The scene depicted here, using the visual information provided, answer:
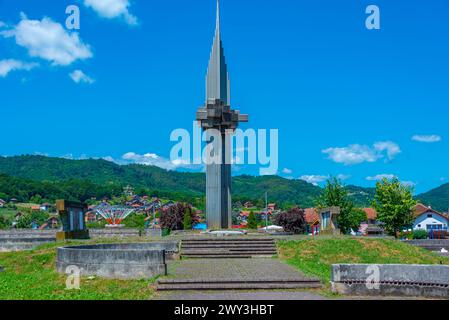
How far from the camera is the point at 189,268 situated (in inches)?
669

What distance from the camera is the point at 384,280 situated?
12438mm

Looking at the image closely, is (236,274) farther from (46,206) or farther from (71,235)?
(46,206)

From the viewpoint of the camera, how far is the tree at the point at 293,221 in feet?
203

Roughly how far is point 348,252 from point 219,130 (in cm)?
1504

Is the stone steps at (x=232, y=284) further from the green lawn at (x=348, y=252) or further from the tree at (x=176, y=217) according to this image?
the tree at (x=176, y=217)

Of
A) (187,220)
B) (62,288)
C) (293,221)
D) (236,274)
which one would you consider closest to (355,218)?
(293,221)

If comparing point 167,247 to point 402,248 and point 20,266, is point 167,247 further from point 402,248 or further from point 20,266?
point 402,248

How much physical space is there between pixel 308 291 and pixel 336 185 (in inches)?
1464

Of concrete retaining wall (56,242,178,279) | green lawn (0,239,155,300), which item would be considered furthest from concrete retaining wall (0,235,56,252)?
concrete retaining wall (56,242,178,279)

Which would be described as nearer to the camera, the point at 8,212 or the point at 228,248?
the point at 228,248

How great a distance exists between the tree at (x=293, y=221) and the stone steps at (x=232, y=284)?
48.4m

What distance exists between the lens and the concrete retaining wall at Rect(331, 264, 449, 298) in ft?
39.9

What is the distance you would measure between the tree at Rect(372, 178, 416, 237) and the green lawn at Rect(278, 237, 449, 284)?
2421 centimetres
